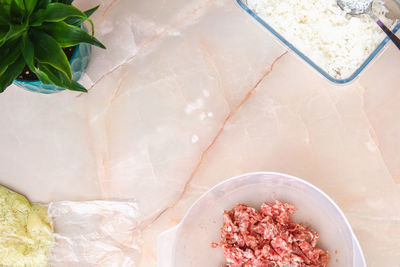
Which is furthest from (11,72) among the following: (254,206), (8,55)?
(254,206)

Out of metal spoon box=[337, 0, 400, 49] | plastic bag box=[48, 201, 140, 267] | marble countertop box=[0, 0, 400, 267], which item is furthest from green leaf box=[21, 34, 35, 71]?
metal spoon box=[337, 0, 400, 49]

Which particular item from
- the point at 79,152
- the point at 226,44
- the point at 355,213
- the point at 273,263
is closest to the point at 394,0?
the point at 226,44

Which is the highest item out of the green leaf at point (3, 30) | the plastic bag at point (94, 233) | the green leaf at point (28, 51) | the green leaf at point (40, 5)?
the green leaf at point (40, 5)

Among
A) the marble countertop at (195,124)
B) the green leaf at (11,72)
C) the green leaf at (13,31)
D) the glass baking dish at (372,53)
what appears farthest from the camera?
the marble countertop at (195,124)

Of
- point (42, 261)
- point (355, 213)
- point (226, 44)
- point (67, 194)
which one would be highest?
point (226, 44)

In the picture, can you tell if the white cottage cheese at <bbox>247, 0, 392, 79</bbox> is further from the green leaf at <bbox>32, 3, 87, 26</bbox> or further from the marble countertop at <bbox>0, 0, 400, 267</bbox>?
the green leaf at <bbox>32, 3, 87, 26</bbox>

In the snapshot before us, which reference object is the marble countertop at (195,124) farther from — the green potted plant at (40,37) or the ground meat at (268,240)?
the green potted plant at (40,37)

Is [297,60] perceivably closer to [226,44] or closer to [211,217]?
[226,44]

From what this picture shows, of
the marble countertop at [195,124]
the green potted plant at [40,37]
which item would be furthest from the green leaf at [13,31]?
the marble countertop at [195,124]
